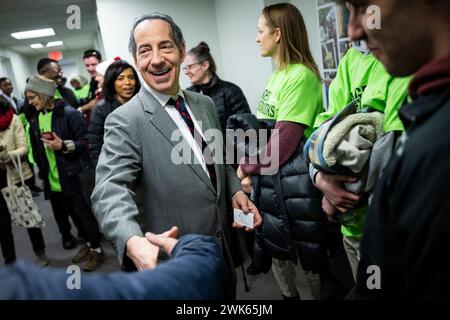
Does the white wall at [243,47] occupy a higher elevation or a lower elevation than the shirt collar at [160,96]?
higher

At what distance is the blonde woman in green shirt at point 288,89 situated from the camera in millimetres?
1557

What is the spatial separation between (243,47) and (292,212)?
8.54 feet

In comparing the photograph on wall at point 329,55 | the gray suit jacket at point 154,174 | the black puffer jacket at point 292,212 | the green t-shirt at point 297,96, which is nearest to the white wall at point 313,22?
the photograph on wall at point 329,55

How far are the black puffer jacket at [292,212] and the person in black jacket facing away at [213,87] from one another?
36.7 inches

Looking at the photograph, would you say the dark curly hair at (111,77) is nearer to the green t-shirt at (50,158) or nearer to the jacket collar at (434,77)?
the green t-shirt at (50,158)

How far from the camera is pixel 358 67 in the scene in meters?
1.22

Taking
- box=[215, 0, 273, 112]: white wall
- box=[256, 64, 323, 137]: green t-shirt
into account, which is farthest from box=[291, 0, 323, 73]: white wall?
box=[256, 64, 323, 137]: green t-shirt

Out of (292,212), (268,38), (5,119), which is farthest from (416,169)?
(5,119)

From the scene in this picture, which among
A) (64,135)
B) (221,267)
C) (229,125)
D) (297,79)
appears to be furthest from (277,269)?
(64,135)

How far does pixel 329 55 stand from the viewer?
7.72 feet

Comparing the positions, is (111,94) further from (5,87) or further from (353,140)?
(5,87)

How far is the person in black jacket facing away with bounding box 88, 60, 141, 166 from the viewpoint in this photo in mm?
2326

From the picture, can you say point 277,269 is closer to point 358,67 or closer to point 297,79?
point 297,79

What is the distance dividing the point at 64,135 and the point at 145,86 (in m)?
1.78
